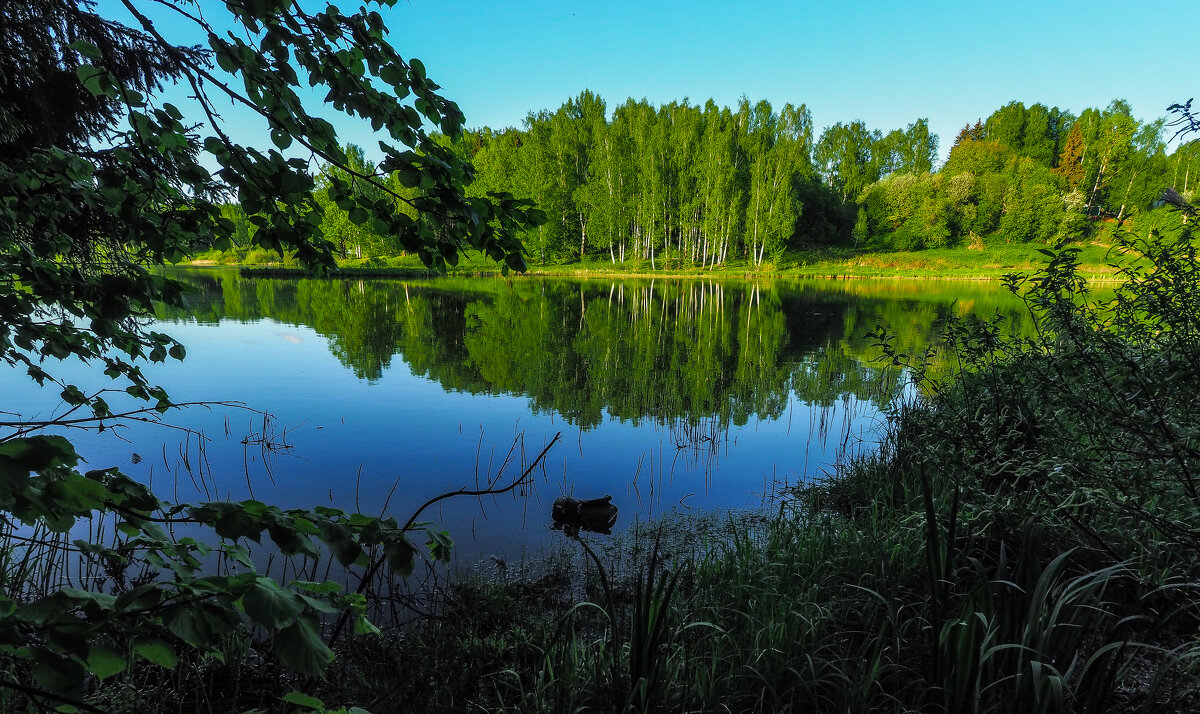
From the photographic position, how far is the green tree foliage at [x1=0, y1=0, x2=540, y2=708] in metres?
1.22

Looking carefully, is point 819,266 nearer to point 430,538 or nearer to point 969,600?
point 969,600

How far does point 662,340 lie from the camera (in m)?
18.4

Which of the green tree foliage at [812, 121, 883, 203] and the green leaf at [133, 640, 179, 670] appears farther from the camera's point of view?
the green tree foliage at [812, 121, 883, 203]

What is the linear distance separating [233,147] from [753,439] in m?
8.55

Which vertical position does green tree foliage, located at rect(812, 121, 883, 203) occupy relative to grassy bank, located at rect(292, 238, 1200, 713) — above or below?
above

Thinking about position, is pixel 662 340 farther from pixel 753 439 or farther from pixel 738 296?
pixel 738 296

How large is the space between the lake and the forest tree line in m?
35.2

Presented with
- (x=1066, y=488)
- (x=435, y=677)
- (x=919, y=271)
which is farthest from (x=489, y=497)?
(x=919, y=271)

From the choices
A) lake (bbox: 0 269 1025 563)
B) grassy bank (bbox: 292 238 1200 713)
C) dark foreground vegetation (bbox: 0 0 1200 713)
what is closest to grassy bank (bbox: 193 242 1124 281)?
lake (bbox: 0 269 1025 563)

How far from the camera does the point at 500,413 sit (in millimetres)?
10570

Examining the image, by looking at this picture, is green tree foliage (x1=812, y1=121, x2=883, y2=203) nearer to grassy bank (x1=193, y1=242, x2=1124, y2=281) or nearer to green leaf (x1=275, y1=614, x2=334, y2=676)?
grassy bank (x1=193, y1=242, x2=1124, y2=281)

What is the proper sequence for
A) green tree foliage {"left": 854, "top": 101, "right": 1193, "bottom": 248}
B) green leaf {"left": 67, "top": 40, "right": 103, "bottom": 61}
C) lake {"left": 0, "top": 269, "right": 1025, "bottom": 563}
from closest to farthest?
green leaf {"left": 67, "top": 40, "right": 103, "bottom": 61}, lake {"left": 0, "top": 269, "right": 1025, "bottom": 563}, green tree foliage {"left": 854, "top": 101, "right": 1193, "bottom": 248}

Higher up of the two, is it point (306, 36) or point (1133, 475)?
point (306, 36)

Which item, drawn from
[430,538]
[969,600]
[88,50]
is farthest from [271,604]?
[969,600]
